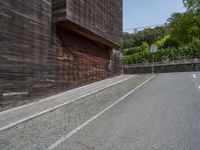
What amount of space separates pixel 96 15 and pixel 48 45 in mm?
6184

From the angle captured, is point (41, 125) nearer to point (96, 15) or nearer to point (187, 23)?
point (96, 15)

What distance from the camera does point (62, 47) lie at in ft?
48.3

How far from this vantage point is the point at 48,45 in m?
13.2

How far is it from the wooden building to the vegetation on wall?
7.67 m

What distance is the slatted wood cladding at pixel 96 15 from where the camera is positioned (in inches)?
539

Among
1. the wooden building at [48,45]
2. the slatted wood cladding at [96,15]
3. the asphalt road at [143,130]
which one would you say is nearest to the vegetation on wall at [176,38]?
the slatted wood cladding at [96,15]

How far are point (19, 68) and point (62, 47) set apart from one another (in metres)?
4.42

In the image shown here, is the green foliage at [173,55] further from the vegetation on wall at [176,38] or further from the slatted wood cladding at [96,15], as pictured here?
the slatted wood cladding at [96,15]

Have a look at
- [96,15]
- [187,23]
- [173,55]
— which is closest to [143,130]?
[96,15]

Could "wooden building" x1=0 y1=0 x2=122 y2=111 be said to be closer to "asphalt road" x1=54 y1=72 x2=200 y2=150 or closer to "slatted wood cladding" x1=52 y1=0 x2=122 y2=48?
"slatted wood cladding" x1=52 y1=0 x2=122 y2=48

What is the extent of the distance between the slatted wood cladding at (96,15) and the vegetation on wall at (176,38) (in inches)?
227

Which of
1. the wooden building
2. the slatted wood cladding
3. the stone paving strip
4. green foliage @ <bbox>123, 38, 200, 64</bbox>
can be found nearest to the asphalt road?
the stone paving strip

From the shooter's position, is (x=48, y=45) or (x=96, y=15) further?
(x=96, y=15)

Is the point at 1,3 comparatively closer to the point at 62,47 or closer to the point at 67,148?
the point at 62,47
